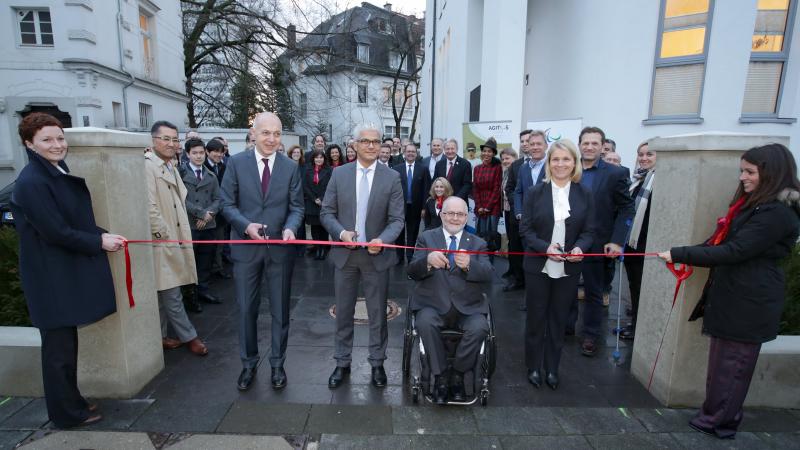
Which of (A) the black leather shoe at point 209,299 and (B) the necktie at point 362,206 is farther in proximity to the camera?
(A) the black leather shoe at point 209,299

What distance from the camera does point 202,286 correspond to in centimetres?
557

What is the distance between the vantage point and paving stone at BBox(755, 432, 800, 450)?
295 cm

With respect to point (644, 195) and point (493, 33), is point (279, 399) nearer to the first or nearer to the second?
point (644, 195)

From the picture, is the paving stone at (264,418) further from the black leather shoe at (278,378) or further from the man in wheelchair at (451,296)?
the man in wheelchair at (451,296)

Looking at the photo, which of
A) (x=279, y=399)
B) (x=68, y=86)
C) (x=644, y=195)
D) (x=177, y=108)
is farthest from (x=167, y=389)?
(x=177, y=108)

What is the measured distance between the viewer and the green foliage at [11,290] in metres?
3.63

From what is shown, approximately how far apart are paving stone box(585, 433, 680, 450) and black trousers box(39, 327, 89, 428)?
11.5ft

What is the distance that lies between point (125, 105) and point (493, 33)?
12.3 m

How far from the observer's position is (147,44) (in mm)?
16906

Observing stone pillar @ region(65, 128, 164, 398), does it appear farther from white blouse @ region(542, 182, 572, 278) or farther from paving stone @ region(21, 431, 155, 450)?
white blouse @ region(542, 182, 572, 278)

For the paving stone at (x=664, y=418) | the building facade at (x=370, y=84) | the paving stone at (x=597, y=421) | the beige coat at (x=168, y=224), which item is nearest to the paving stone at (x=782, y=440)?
the paving stone at (x=664, y=418)

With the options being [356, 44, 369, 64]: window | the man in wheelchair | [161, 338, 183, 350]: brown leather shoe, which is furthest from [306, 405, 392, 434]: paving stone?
[356, 44, 369, 64]: window

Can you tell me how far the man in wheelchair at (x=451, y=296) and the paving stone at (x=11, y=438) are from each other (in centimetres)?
Answer: 275

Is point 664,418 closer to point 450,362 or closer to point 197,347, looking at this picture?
point 450,362
